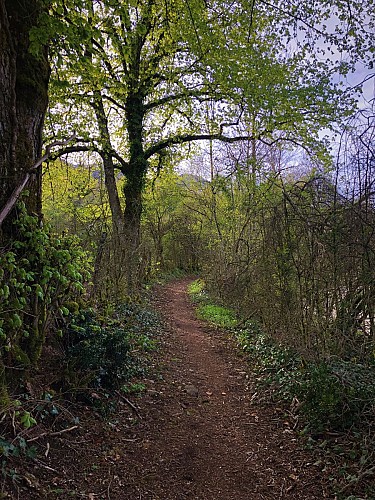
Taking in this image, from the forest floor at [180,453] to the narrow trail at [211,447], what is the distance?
0.03 ft

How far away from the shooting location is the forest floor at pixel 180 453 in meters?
3.47

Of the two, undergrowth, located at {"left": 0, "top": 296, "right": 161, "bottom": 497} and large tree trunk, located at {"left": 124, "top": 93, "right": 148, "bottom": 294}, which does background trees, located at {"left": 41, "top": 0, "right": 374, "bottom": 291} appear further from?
undergrowth, located at {"left": 0, "top": 296, "right": 161, "bottom": 497}

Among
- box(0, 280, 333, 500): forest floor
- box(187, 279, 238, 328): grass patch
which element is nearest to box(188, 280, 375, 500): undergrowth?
box(0, 280, 333, 500): forest floor

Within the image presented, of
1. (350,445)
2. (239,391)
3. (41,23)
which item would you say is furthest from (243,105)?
(350,445)

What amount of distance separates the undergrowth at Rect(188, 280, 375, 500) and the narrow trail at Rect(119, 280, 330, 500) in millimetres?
195

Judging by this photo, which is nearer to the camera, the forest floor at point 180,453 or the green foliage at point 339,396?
the forest floor at point 180,453

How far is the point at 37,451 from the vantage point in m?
3.50

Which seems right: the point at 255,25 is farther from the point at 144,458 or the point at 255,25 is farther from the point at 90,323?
the point at 144,458

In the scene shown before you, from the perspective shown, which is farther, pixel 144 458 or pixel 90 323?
Result: pixel 90 323

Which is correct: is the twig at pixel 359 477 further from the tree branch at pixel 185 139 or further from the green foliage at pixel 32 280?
the tree branch at pixel 185 139

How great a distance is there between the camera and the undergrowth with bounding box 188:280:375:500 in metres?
3.58

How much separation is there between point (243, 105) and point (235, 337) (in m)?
6.67

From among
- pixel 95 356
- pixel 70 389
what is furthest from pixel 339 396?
pixel 70 389

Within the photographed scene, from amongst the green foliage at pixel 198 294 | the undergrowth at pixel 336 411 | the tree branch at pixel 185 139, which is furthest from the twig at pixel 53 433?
the green foliage at pixel 198 294
